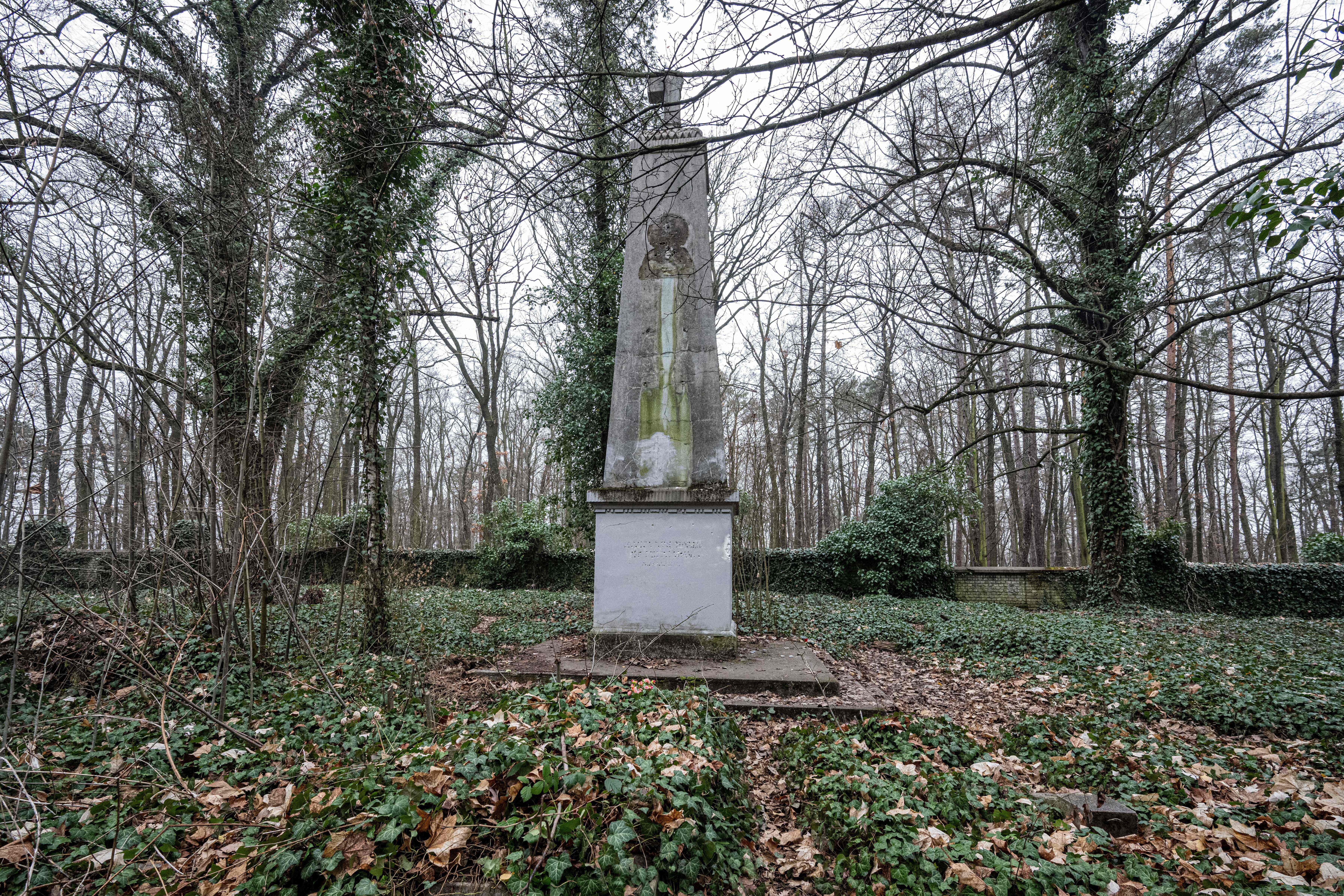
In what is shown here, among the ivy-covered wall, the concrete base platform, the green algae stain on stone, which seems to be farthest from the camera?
the ivy-covered wall

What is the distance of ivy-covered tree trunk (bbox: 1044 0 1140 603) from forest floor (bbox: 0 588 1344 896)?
8.99 feet

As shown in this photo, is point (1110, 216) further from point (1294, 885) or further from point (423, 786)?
point (423, 786)

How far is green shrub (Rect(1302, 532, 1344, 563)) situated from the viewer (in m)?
12.7

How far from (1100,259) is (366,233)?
10979 mm

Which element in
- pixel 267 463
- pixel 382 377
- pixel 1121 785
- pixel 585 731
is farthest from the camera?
pixel 382 377

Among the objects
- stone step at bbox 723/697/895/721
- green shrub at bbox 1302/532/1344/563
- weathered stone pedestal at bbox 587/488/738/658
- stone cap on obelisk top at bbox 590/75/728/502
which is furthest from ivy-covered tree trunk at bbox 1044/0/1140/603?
green shrub at bbox 1302/532/1344/563

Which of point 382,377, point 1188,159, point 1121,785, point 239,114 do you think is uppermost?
point 239,114

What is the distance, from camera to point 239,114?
5820 millimetres

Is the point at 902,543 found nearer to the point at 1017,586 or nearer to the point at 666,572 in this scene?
the point at 1017,586

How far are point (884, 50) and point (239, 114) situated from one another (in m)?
6.25

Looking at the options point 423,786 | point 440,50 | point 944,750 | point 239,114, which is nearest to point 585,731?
point 423,786

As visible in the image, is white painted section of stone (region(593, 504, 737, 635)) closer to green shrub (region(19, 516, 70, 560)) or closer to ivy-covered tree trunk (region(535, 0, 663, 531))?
green shrub (region(19, 516, 70, 560))

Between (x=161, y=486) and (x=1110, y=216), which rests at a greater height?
(x=1110, y=216)

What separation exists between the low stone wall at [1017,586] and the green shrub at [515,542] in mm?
9668
